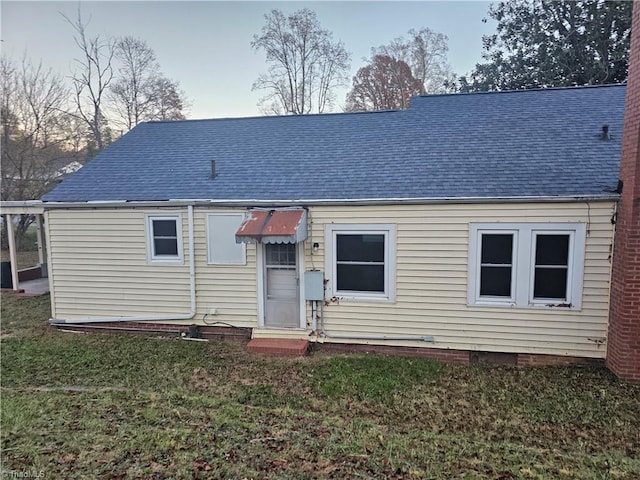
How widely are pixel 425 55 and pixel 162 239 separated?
25391mm

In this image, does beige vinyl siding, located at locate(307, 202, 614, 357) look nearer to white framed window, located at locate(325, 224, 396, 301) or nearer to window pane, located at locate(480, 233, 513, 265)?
white framed window, located at locate(325, 224, 396, 301)

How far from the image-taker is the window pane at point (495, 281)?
698 cm

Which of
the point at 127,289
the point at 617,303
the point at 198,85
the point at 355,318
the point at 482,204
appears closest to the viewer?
the point at 617,303

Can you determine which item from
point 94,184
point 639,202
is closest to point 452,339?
point 639,202

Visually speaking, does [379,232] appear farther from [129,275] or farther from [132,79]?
[132,79]

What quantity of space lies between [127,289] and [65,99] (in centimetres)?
1974

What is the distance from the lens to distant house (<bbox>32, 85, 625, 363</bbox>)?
6.81m

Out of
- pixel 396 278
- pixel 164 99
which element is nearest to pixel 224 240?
pixel 396 278

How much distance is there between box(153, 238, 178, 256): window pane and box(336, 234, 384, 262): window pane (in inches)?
143

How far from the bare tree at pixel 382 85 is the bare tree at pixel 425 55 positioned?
57 cm

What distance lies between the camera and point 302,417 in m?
5.16

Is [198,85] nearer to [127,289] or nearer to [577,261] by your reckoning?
[127,289]

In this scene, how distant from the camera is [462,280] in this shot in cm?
714

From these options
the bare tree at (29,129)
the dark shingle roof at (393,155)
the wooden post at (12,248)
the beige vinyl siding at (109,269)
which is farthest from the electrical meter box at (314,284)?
the bare tree at (29,129)
